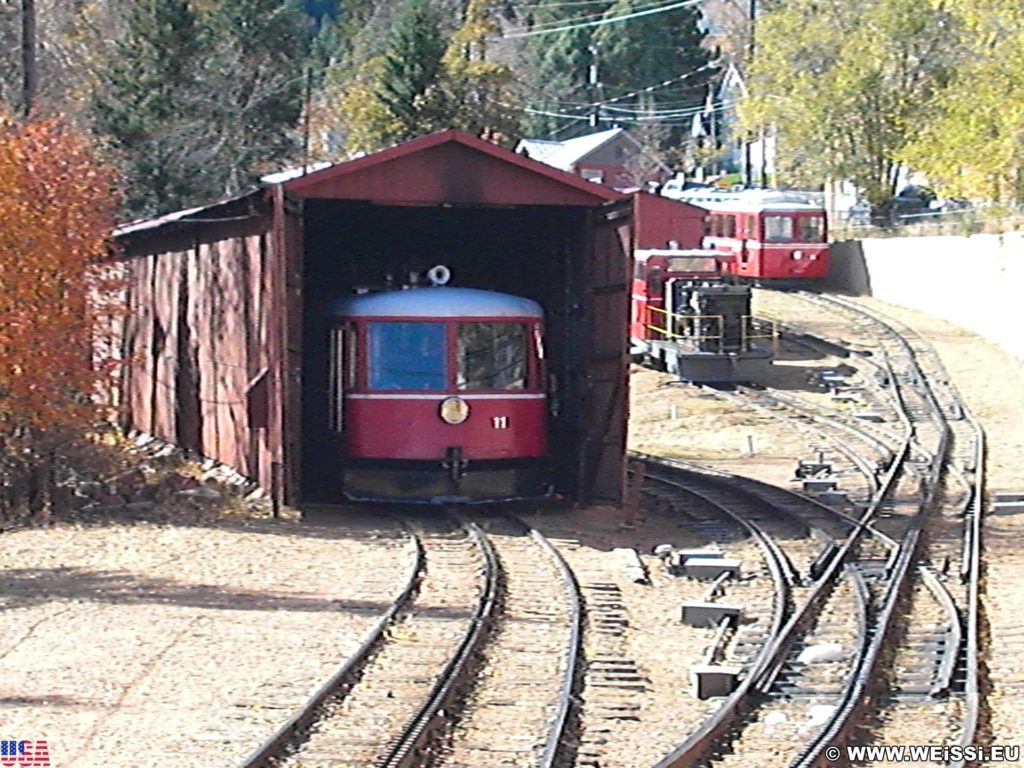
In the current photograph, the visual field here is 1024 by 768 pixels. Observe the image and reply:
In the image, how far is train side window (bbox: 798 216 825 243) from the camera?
4366 cm

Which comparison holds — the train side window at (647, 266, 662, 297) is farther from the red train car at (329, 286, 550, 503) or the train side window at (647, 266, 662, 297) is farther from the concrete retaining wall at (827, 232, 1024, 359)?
the red train car at (329, 286, 550, 503)

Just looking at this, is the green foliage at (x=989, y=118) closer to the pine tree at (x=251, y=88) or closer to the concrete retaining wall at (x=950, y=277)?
the concrete retaining wall at (x=950, y=277)

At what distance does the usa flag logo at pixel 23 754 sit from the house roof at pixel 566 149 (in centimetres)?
5877

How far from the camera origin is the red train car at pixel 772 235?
4331 cm

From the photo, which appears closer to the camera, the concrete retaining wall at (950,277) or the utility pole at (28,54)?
the utility pole at (28,54)

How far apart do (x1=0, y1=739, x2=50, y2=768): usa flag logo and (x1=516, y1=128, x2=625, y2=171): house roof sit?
2314 inches

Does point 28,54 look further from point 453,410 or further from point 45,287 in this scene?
point 453,410

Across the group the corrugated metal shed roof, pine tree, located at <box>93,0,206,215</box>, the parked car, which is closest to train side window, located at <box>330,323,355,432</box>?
the corrugated metal shed roof

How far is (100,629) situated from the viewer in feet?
39.7

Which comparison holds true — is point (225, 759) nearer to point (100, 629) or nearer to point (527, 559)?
point (100, 629)

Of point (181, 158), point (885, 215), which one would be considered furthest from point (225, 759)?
point (885, 215)

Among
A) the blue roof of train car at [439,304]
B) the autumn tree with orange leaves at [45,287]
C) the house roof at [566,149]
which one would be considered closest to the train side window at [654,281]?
the blue roof of train car at [439,304]

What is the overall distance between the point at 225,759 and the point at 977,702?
4441 mm

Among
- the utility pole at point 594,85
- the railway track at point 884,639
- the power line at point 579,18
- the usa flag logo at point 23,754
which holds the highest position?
the power line at point 579,18
